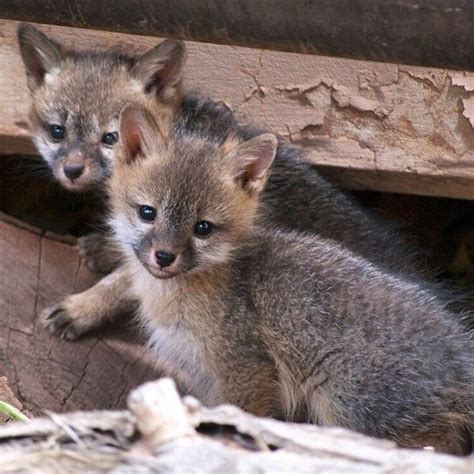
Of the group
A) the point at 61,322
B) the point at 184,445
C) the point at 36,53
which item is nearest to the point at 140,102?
the point at 36,53

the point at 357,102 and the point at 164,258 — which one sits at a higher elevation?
the point at 357,102

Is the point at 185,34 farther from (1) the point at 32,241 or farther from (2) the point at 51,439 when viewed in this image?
(1) the point at 32,241

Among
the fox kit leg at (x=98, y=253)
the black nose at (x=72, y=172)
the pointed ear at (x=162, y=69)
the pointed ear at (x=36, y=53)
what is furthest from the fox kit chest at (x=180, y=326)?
the pointed ear at (x=36, y=53)

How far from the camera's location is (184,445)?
7.34ft

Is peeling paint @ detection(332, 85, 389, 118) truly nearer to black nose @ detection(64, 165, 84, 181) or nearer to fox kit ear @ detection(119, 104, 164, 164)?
fox kit ear @ detection(119, 104, 164, 164)

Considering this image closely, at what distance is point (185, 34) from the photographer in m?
3.10

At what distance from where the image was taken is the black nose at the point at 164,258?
377cm

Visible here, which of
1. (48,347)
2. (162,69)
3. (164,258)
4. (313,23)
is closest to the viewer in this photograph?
(313,23)

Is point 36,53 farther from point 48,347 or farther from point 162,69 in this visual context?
point 48,347

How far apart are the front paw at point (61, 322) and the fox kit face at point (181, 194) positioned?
0.41 m

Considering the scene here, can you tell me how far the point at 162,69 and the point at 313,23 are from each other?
1860 mm

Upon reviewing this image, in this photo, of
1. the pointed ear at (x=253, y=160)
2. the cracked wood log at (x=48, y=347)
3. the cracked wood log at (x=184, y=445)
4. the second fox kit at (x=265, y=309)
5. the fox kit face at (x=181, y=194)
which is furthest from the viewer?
the cracked wood log at (x=48, y=347)

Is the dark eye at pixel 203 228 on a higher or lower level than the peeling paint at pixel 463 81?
lower

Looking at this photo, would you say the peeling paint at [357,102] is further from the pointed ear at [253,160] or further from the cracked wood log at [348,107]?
the pointed ear at [253,160]
